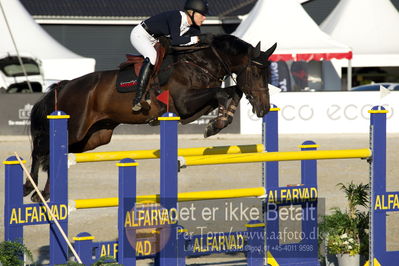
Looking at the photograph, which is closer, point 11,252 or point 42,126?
point 11,252

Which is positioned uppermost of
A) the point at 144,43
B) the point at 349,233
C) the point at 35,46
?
the point at 35,46

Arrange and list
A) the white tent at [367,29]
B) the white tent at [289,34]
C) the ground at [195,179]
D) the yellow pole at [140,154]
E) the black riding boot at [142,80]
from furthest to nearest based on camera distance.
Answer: the white tent at [367,29], the white tent at [289,34], the ground at [195,179], the black riding boot at [142,80], the yellow pole at [140,154]

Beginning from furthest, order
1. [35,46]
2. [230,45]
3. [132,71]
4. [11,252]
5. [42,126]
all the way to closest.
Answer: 1. [35,46]
2. [42,126]
3. [132,71]
4. [230,45]
5. [11,252]

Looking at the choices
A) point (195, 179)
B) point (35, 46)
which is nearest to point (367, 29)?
point (35, 46)

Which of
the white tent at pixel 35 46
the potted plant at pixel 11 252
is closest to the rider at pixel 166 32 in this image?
the potted plant at pixel 11 252

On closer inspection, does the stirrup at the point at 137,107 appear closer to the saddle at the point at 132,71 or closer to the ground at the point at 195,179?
the saddle at the point at 132,71

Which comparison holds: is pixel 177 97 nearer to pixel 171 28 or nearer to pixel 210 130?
pixel 171 28

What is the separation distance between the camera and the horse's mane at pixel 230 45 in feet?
24.8

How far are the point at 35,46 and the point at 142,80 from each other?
16.3 metres

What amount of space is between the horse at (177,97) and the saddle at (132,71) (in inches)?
3.0

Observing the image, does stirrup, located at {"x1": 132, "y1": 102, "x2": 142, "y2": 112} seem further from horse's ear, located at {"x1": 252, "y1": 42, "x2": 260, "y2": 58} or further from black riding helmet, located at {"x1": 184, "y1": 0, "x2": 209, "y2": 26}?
horse's ear, located at {"x1": 252, "y1": 42, "x2": 260, "y2": 58}

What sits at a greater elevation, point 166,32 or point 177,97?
point 166,32

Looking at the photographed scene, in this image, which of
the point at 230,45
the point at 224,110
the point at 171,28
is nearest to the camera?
the point at 224,110

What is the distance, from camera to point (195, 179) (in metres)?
12.7
